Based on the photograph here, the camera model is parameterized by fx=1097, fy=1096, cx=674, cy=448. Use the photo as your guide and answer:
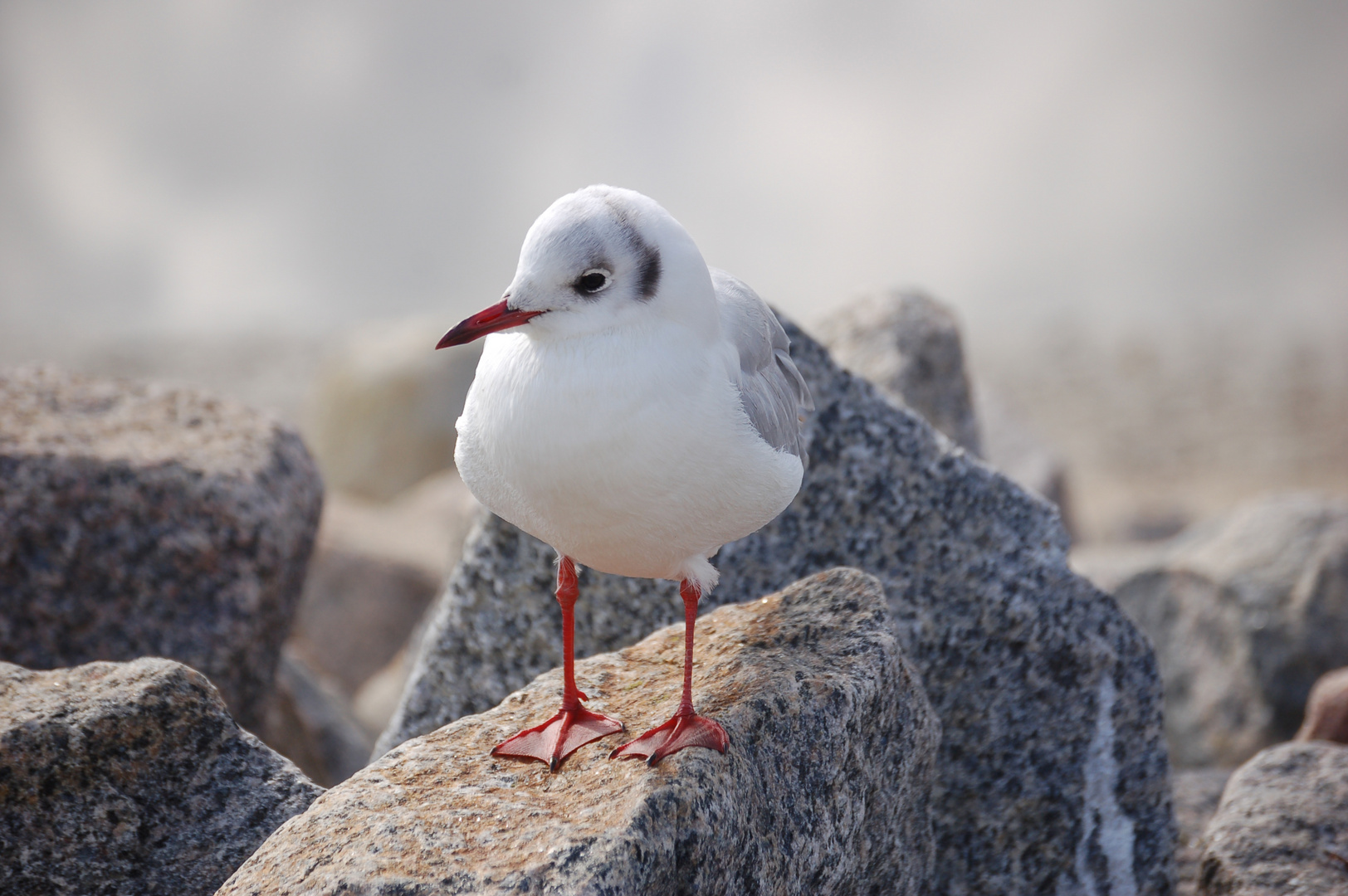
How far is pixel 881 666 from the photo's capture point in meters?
3.29

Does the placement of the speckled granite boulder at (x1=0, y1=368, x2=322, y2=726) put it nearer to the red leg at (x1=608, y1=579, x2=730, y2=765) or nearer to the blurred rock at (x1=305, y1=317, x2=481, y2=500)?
the red leg at (x1=608, y1=579, x2=730, y2=765)

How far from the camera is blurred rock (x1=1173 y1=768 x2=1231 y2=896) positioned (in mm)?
4391

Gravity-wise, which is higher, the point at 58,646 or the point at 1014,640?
the point at 1014,640

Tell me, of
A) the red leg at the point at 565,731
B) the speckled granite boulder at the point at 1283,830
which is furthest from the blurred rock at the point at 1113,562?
the red leg at the point at 565,731

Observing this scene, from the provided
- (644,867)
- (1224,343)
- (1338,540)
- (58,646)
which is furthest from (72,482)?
(1224,343)

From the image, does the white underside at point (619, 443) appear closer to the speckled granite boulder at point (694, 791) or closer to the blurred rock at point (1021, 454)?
the speckled granite boulder at point (694, 791)

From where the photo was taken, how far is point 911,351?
5559 mm

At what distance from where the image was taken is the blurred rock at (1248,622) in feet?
20.2

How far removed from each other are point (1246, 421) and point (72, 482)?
14907 mm

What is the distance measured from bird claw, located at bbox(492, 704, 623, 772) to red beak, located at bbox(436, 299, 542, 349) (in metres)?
1.17

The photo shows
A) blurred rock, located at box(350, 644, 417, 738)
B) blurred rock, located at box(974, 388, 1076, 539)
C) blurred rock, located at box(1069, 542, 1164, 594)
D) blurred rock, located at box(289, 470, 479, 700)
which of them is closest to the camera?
blurred rock, located at box(1069, 542, 1164, 594)

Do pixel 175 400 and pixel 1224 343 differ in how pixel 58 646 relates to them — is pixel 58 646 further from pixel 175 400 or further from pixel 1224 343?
pixel 1224 343

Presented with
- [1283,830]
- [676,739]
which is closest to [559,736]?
[676,739]

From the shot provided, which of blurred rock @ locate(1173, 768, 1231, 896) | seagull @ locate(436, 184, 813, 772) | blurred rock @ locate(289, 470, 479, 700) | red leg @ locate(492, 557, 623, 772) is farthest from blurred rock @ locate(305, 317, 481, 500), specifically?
seagull @ locate(436, 184, 813, 772)
